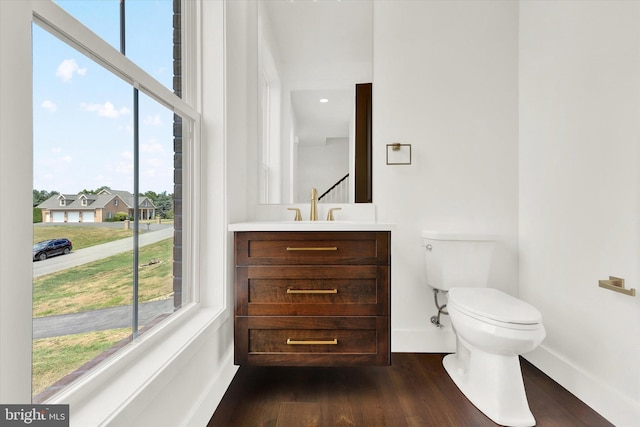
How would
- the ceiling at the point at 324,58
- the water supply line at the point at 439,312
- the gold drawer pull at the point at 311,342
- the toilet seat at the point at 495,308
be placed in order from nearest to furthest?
the toilet seat at the point at 495,308 < the gold drawer pull at the point at 311,342 < the water supply line at the point at 439,312 < the ceiling at the point at 324,58

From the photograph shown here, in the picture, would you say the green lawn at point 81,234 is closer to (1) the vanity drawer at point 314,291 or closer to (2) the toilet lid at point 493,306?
(1) the vanity drawer at point 314,291

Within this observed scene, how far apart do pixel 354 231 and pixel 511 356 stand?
2.89ft

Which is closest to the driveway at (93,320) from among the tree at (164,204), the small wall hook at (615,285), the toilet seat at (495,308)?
the tree at (164,204)

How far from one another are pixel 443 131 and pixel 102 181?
1.88 metres

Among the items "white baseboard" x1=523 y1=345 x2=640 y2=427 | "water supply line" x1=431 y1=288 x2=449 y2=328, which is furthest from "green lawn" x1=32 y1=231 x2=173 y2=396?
"white baseboard" x1=523 y1=345 x2=640 y2=427

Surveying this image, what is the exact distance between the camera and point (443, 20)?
6.63ft

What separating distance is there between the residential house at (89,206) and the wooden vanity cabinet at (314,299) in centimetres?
55

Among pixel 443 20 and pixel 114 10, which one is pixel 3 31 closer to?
pixel 114 10

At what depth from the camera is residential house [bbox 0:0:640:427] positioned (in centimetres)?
73

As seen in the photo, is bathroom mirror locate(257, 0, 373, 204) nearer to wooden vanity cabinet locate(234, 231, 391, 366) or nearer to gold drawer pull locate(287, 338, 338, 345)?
wooden vanity cabinet locate(234, 231, 391, 366)

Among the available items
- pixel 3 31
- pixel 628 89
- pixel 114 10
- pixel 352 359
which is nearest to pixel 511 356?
pixel 352 359

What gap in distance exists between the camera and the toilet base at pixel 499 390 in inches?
52.6

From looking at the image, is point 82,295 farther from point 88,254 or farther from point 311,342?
point 311,342

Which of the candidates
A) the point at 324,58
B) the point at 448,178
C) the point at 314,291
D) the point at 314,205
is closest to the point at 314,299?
Answer: the point at 314,291
